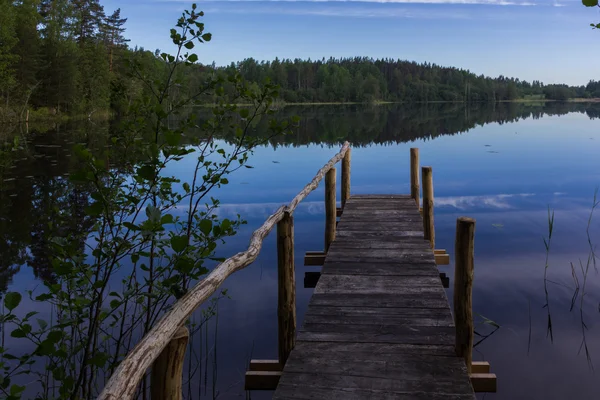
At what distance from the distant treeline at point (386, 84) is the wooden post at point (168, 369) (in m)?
126

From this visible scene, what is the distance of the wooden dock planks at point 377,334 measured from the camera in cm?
370

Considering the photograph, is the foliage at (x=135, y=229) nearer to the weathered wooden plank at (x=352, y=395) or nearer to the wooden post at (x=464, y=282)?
the weathered wooden plank at (x=352, y=395)

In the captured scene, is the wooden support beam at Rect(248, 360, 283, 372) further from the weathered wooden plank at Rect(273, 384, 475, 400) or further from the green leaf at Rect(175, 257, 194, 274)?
the green leaf at Rect(175, 257, 194, 274)

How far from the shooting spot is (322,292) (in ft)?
18.7

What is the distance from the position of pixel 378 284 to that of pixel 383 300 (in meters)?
0.54

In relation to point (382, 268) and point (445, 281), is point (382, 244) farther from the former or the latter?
point (445, 281)

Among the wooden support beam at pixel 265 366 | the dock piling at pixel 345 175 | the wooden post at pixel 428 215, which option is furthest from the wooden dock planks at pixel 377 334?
the dock piling at pixel 345 175

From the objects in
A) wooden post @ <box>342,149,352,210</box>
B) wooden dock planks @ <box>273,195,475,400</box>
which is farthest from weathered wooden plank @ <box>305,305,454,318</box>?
wooden post @ <box>342,149,352,210</box>

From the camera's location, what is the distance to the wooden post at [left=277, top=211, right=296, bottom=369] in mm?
4746

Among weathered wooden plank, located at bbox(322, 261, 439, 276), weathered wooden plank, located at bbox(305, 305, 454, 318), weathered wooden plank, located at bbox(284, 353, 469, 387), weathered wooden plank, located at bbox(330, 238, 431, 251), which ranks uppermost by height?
weathered wooden plank, located at bbox(330, 238, 431, 251)

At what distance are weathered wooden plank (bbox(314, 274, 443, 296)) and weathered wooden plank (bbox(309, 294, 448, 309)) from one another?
123 millimetres

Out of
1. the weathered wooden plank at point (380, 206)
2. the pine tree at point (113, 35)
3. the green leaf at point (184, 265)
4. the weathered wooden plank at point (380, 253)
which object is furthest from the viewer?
the pine tree at point (113, 35)

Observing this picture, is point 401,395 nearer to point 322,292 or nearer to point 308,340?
point 308,340

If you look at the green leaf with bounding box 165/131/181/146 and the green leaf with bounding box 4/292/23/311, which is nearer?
the green leaf with bounding box 4/292/23/311
